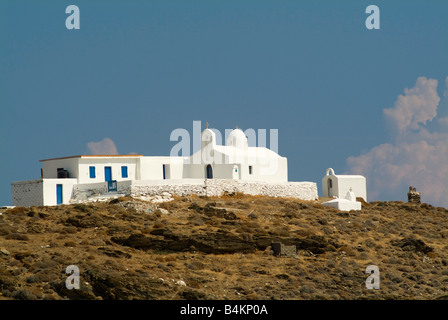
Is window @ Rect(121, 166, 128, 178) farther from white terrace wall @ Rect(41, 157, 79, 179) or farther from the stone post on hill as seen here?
the stone post on hill

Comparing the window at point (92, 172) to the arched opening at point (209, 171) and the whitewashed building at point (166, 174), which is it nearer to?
the whitewashed building at point (166, 174)

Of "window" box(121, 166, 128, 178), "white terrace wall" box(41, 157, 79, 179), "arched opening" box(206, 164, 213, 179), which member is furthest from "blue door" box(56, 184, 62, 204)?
"arched opening" box(206, 164, 213, 179)

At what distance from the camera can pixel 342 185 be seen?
2156 inches

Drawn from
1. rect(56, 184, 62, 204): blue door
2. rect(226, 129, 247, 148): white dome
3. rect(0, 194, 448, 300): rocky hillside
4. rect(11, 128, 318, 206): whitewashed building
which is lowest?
rect(0, 194, 448, 300): rocky hillside

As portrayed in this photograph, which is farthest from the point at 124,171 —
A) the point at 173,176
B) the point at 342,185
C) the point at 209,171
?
the point at 342,185

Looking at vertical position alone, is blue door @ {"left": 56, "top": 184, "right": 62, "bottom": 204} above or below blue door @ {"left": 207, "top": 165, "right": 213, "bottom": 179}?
below

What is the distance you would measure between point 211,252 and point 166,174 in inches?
592

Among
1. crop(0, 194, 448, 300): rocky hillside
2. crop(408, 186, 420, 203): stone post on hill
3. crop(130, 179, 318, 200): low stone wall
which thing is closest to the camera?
crop(0, 194, 448, 300): rocky hillside

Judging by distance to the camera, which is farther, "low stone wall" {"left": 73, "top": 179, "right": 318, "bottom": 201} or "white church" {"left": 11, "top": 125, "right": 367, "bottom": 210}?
"white church" {"left": 11, "top": 125, "right": 367, "bottom": 210}

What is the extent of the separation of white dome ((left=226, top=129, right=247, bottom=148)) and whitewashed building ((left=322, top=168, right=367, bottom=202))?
25.9ft

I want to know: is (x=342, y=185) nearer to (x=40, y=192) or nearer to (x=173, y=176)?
(x=173, y=176)

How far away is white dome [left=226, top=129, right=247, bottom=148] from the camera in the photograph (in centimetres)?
5221

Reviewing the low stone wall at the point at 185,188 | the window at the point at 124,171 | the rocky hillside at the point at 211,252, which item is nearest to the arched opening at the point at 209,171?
the low stone wall at the point at 185,188

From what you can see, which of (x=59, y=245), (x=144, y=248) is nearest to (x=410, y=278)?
(x=144, y=248)
